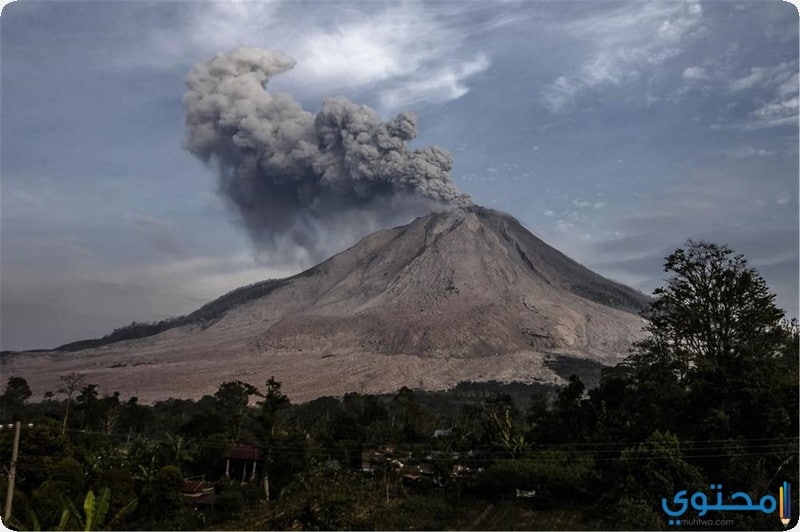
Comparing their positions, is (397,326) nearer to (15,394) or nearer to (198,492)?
(15,394)

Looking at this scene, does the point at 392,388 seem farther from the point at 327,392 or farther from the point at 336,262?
the point at 336,262

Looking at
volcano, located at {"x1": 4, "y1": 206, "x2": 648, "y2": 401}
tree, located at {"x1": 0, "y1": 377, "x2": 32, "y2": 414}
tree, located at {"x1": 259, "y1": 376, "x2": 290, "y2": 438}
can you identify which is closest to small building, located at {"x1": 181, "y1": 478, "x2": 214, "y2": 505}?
tree, located at {"x1": 259, "y1": 376, "x2": 290, "y2": 438}

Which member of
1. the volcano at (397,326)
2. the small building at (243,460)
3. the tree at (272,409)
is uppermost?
the volcano at (397,326)

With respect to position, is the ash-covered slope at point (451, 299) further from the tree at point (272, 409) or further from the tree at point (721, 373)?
the tree at point (721, 373)

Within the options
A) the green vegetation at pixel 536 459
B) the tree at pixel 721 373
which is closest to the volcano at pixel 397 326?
the green vegetation at pixel 536 459

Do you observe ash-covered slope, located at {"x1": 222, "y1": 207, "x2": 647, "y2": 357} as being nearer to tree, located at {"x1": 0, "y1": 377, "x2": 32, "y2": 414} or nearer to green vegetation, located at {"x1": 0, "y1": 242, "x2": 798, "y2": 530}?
tree, located at {"x1": 0, "y1": 377, "x2": 32, "y2": 414}

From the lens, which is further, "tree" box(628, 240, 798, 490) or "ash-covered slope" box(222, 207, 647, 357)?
"ash-covered slope" box(222, 207, 647, 357)
